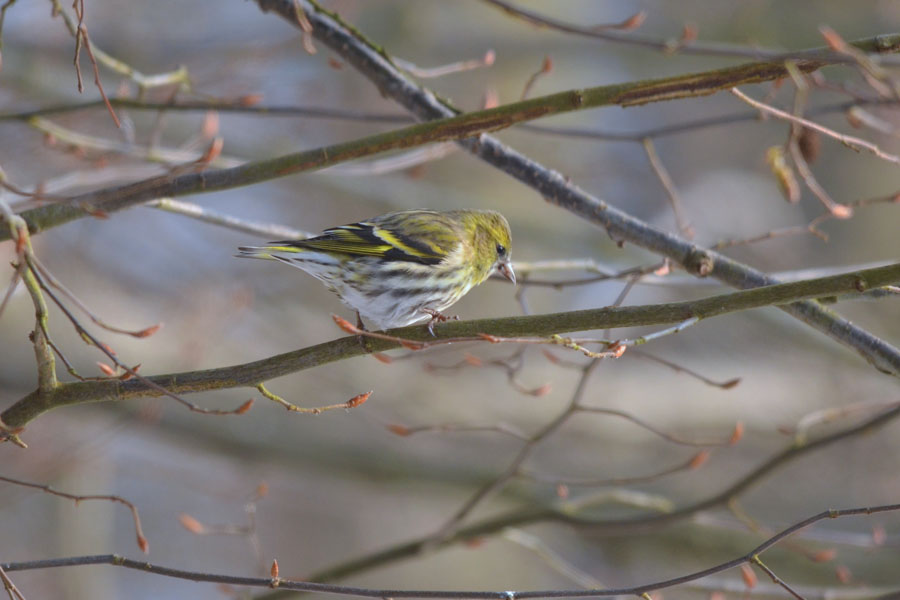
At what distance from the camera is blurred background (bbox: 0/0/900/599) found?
4809 millimetres

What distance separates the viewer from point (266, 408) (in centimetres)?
517

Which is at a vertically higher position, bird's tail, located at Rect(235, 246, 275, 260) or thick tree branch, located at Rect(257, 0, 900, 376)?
thick tree branch, located at Rect(257, 0, 900, 376)

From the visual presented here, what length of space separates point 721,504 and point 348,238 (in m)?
1.54

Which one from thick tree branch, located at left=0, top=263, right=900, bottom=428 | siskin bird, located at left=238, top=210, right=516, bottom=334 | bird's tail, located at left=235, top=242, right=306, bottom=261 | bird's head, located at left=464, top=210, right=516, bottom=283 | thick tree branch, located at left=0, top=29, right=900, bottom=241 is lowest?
thick tree branch, located at left=0, top=263, right=900, bottom=428

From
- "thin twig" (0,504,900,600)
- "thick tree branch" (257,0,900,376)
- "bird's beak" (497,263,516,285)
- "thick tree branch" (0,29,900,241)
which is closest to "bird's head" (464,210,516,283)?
"bird's beak" (497,263,516,285)

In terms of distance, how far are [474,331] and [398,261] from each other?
934mm

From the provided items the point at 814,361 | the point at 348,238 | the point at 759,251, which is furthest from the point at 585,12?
the point at 348,238

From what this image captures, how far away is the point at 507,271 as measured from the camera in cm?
298

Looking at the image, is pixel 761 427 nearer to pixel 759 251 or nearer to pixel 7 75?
pixel 759 251

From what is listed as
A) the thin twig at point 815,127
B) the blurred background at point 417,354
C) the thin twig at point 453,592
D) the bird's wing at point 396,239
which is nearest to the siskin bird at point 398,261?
the bird's wing at point 396,239

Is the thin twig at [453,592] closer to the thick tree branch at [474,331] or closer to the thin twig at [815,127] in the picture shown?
the thick tree branch at [474,331]

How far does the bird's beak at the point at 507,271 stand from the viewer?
9.53 ft

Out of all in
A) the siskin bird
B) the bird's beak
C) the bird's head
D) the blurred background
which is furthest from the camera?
the blurred background

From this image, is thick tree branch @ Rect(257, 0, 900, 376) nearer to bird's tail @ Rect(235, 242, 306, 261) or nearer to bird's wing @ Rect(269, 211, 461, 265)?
bird's wing @ Rect(269, 211, 461, 265)
